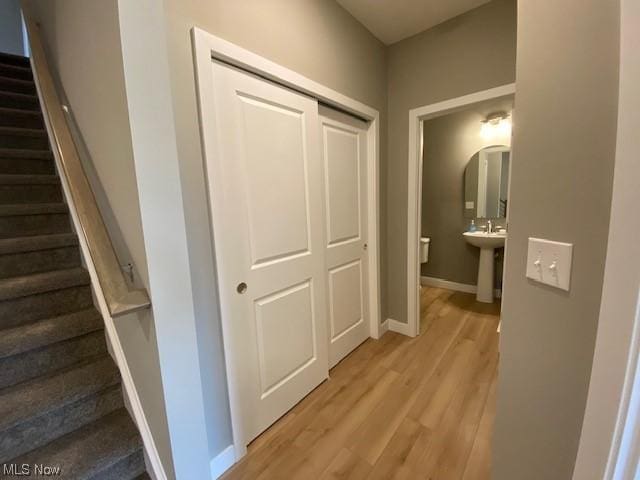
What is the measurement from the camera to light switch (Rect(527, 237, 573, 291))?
641mm

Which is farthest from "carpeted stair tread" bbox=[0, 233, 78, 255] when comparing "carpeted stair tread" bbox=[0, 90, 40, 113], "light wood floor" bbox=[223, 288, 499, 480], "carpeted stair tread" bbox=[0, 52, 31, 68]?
"carpeted stair tread" bbox=[0, 52, 31, 68]

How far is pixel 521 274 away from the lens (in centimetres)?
76

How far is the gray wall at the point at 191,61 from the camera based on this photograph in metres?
1.09

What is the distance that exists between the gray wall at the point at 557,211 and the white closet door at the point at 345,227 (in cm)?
127

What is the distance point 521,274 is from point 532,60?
1.87 ft

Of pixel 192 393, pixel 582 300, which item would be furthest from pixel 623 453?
pixel 192 393

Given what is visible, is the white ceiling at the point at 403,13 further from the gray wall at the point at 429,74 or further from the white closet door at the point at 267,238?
the white closet door at the point at 267,238

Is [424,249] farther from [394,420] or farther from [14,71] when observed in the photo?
[14,71]

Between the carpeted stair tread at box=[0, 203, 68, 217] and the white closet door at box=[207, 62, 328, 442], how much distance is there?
129 cm

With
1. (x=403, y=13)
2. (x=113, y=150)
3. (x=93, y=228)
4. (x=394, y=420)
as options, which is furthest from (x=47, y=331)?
(x=403, y=13)

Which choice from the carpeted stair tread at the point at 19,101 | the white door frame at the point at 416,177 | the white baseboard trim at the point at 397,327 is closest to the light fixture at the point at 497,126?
the white door frame at the point at 416,177

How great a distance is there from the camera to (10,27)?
3057mm

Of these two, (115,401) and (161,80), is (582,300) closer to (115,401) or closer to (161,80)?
(161,80)

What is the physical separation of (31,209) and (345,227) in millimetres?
2027
